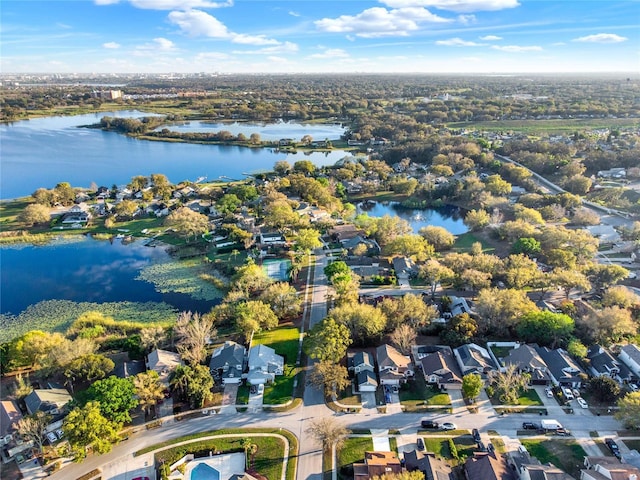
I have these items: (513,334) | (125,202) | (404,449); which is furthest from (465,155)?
(404,449)

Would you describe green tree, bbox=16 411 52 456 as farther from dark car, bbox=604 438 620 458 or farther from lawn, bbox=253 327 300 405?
dark car, bbox=604 438 620 458

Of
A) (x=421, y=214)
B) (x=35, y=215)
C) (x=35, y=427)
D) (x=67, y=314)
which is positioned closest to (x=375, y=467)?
(x=35, y=427)

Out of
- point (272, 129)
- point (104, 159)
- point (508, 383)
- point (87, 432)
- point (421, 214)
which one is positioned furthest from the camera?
point (272, 129)

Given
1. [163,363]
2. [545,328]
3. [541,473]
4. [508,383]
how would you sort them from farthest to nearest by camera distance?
[545,328]
[163,363]
[508,383]
[541,473]

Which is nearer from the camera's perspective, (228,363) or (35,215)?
(228,363)

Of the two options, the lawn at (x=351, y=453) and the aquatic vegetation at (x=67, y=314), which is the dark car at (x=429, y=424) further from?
the aquatic vegetation at (x=67, y=314)

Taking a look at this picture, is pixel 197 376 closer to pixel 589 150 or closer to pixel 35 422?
pixel 35 422

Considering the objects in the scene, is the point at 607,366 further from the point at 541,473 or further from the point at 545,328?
the point at 541,473
